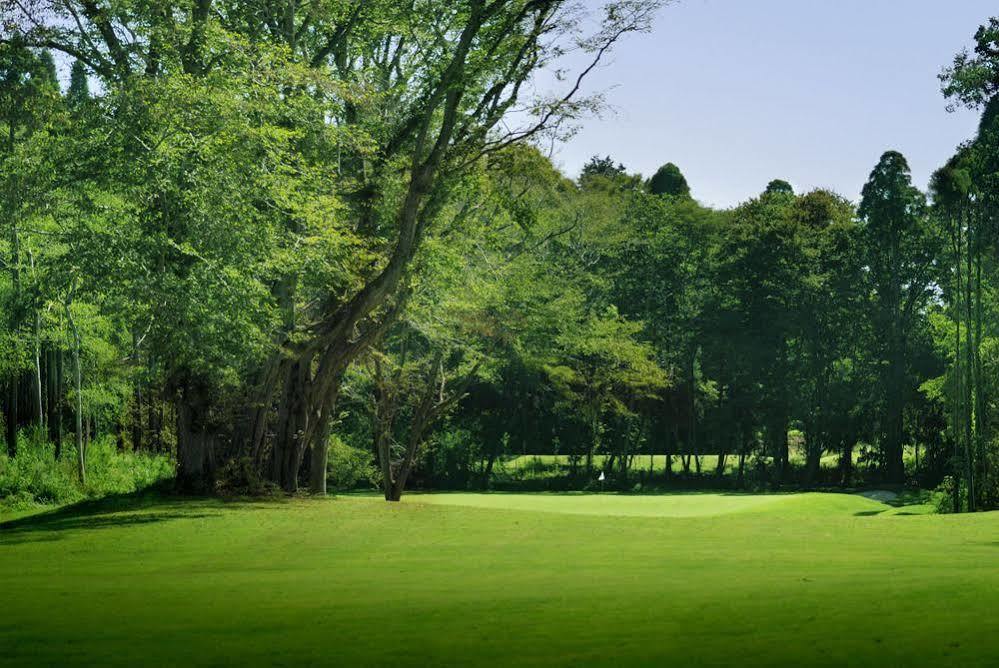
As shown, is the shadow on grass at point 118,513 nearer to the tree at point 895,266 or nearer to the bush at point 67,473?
the bush at point 67,473

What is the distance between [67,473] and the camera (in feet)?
105

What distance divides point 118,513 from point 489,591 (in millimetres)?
13272

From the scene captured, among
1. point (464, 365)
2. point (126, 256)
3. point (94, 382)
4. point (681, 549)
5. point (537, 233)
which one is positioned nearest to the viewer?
point (681, 549)

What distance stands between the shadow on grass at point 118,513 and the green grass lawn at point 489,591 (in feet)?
0.44

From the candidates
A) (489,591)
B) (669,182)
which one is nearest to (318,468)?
(489,591)

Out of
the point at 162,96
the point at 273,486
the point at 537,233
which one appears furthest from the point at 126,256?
the point at 537,233

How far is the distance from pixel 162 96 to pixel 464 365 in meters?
20.6

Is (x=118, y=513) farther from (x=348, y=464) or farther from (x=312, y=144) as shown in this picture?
(x=348, y=464)

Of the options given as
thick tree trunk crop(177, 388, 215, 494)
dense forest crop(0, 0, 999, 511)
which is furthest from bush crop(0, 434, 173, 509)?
thick tree trunk crop(177, 388, 215, 494)

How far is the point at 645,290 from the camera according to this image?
196 feet

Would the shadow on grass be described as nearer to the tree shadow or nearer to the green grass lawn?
the tree shadow

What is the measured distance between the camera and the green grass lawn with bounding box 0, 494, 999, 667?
8516mm

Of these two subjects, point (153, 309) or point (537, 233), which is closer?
point (153, 309)

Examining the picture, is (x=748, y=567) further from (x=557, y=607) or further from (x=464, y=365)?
(x=464, y=365)
